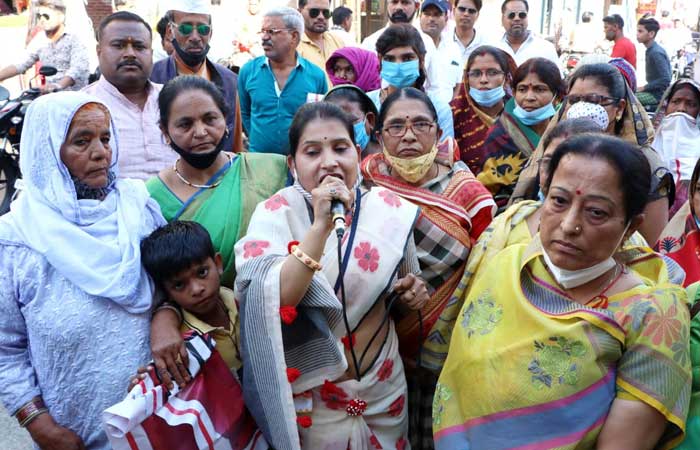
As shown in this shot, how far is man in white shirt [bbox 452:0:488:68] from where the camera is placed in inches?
238

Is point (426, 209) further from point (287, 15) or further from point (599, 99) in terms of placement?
point (287, 15)

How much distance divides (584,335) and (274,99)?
11.3ft

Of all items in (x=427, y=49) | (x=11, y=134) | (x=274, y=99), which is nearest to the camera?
(x=274, y=99)

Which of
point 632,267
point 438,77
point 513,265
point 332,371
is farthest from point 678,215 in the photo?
point 438,77

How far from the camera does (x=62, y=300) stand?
2.06m

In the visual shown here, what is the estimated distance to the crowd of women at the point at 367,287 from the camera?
1705 mm

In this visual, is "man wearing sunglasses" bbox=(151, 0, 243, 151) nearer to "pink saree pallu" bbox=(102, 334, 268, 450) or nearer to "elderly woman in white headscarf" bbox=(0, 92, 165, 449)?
Answer: "elderly woman in white headscarf" bbox=(0, 92, 165, 449)

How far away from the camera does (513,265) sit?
195 centimetres

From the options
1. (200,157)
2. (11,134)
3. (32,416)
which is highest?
(200,157)

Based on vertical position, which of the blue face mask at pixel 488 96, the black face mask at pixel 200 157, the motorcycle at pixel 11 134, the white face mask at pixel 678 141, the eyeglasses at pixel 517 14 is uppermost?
the eyeglasses at pixel 517 14

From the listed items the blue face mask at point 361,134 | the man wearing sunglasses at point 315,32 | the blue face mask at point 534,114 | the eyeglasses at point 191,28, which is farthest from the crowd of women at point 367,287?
the man wearing sunglasses at point 315,32

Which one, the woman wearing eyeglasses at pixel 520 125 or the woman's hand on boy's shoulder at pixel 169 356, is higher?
the woman wearing eyeglasses at pixel 520 125

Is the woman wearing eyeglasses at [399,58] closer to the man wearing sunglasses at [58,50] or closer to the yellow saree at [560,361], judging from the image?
the yellow saree at [560,361]

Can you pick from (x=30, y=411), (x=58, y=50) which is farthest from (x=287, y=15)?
(x=58, y=50)
